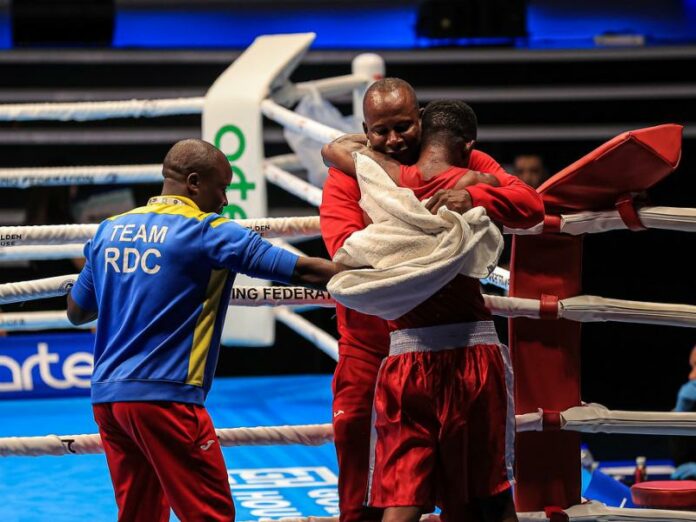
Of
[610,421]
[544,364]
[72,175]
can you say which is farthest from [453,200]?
[72,175]

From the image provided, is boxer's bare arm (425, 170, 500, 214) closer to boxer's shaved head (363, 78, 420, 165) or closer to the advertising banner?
boxer's shaved head (363, 78, 420, 165)

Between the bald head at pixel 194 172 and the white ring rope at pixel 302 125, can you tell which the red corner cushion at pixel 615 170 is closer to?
the bald head at pixel 194 172

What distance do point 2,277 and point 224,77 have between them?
1.44 metres

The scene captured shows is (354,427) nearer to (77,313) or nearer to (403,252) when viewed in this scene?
(403,252)

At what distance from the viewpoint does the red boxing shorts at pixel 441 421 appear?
Answer: 7.36 ft

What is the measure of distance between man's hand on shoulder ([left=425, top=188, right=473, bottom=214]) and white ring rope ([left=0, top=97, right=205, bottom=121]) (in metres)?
2.40

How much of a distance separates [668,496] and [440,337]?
0.98m

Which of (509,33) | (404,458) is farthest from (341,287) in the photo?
(509,33)

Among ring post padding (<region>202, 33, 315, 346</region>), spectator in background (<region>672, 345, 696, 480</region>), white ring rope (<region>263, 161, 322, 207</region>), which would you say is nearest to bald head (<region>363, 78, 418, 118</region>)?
white ring rope (<region>263, 161, 322, 207</region>)

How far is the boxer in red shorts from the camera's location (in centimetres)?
224

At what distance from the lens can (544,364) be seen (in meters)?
2.69

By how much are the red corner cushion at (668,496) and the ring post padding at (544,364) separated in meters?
0.34

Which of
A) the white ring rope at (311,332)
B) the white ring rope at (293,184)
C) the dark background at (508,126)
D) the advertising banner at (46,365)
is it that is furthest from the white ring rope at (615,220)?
the dark background at (508,126)

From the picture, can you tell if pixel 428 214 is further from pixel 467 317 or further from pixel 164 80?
pixel 164 80
